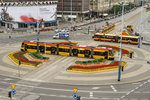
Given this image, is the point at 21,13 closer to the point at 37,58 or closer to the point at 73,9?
the point at 73,9

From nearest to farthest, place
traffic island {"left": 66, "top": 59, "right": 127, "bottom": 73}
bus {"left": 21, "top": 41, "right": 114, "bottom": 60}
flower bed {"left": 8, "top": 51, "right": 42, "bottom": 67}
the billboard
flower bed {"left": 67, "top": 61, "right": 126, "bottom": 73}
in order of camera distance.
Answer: flower bed {"left": 67, "top": 61, "right": 126, "bottom": 73}
traffic island {"left": 66, "top": 59, "right": 127, "bottom": 73}
flower bed {"left": 8, "top": 51, "right": 42, "bottom": 67}
bus {"left": 21, "top": 41, "right": 114, "bottom": 60}
the billboard

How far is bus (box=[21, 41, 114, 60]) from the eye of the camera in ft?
175

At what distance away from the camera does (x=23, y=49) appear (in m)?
61.3

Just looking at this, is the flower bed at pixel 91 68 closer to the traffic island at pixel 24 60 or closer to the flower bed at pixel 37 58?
the traffic island at pixel 24 60

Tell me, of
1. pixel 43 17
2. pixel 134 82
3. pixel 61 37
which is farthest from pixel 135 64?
pixel 43 17

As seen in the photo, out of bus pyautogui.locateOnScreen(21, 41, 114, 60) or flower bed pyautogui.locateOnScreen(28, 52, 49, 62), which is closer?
flower bed pyautogui.locateOnScreen(28, 52, 49, 62)

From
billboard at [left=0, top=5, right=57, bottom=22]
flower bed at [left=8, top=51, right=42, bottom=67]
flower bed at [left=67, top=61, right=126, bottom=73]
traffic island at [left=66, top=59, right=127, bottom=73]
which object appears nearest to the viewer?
flower bed at [left=67, top=61, right=126, bottom=73]

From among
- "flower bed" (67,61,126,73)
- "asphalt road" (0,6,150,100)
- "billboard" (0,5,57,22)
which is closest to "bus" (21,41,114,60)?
"flower bed" (67,61,126,73)

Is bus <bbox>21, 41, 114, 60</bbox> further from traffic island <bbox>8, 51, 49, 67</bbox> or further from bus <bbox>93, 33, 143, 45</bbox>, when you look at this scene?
bus <bbox>93, 33, 143, 45</bbox>

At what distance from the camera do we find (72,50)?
56344 mm

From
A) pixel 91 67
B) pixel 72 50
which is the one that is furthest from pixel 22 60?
pixel 91 67

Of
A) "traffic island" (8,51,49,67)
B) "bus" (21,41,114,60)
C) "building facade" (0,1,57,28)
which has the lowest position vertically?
"traffic island" (8,51,49,67)

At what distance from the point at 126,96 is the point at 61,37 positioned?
55007 millimetres

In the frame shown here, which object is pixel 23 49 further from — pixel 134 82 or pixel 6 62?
pixel 134 82
